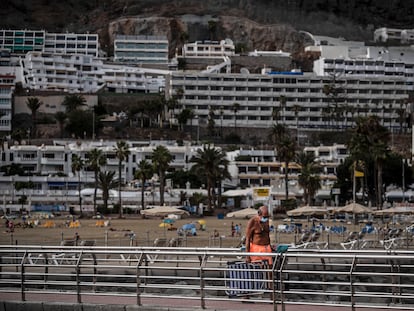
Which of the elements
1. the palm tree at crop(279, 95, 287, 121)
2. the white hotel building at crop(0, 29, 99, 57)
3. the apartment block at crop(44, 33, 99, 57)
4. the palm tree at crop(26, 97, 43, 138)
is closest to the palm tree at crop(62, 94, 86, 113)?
the palm tree at crop(26, 97, 43, 138)

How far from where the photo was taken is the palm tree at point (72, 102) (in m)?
136

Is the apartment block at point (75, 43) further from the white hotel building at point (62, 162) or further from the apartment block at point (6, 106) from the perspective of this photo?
the white hotel building at point (62, 162)

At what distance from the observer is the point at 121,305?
14.9m

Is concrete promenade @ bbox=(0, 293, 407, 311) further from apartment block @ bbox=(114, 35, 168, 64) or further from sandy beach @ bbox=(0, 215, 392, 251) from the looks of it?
apartment block @ bbox=(114, 35, 168, 64)

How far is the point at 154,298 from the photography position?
1605 cm

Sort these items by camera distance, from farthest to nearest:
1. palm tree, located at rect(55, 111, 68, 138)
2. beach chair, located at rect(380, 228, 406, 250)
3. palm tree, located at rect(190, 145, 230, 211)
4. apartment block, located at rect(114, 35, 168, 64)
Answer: apartment block, located at rect(114, 35, 168, 64), palm tree, located at rect(55, 111, 68, 138), palm tree, located at rect(190, 145, 230, 211), beach chair, located at rect(380, 228, 406, 250)

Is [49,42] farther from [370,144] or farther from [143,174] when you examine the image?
[370,144]

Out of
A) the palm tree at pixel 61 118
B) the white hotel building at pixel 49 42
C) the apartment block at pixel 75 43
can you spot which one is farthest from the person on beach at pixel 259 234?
the apartment block at pixel 75 43

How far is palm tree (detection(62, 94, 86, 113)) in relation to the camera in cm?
13562

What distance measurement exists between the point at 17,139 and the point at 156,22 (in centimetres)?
7980

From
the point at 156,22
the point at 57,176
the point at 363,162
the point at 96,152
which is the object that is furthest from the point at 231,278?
the point at 156,22

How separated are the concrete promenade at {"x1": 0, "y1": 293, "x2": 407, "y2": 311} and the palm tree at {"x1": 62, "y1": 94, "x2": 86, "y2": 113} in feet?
391

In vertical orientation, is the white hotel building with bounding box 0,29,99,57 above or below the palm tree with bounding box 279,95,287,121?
above

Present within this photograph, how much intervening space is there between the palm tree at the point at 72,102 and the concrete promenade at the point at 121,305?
119 m
